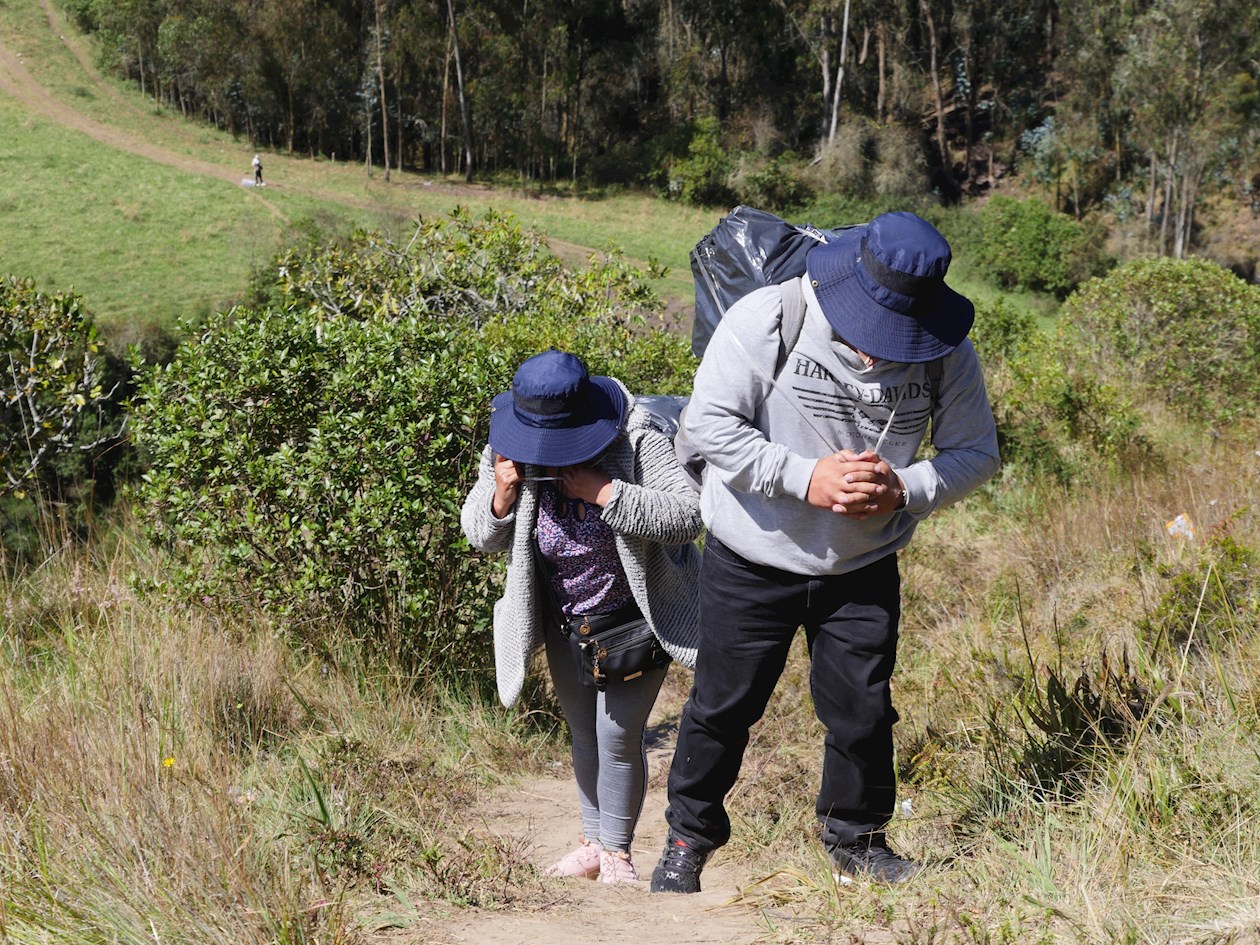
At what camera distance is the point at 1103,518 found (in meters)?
6.08

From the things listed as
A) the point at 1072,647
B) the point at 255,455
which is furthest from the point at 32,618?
the point at 1072,647

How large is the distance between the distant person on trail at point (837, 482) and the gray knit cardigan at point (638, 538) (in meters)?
0.13

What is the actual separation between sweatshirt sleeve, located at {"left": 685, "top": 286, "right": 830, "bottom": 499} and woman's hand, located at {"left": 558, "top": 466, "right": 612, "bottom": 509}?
35 centimetres

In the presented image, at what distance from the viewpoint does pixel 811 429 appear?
9.25 ft

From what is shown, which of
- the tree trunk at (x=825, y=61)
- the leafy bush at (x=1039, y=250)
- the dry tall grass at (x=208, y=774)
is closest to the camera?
the dry tall grass at (x=208, y=774)

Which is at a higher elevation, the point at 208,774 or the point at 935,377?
the point at 935,377

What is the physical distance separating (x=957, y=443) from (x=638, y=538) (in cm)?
85

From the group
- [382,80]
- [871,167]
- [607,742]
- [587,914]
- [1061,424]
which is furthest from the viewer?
[382,80]

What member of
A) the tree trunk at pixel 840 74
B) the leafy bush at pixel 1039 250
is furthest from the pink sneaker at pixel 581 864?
the tree trunk at pixel 840 74

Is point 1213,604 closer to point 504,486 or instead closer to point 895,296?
point 895,296

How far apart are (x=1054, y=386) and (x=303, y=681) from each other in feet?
20.1

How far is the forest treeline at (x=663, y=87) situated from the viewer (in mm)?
46938

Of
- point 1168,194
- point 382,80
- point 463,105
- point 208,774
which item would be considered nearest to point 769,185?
point 463,105

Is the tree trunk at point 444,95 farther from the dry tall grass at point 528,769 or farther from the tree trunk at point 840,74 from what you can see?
the dry tall grass at point 528,769
